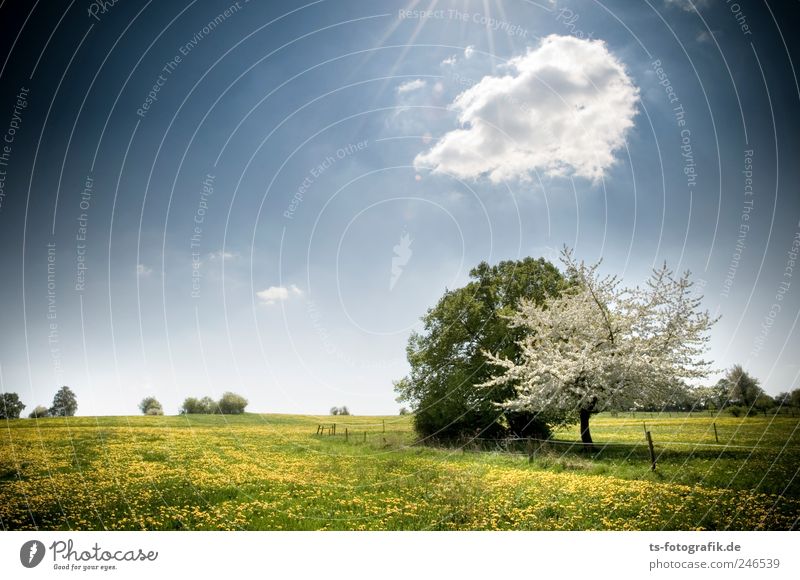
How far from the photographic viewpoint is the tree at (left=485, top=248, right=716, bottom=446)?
1912 cm

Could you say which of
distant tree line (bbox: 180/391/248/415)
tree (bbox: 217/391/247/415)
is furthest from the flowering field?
distant tree line (bbox: 180/391/248/415)

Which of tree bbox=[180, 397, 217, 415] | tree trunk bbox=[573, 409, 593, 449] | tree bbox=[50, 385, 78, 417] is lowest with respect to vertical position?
tree bbox=[180, 397, 217, 415]

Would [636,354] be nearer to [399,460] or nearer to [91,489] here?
[399,460]

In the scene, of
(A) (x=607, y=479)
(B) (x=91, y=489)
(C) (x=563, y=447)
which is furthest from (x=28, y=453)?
(C) (x=563, y=447)

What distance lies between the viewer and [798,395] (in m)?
12.7

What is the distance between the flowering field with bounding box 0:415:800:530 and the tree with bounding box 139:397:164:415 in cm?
3120

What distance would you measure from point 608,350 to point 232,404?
45.6m

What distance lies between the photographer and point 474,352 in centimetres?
2619

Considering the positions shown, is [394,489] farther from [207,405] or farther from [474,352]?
[207,405]

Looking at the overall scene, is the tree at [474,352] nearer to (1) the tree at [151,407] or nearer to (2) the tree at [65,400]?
(2) the tree at [65,400]

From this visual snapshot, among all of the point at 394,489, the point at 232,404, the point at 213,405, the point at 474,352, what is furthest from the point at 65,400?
the point at 213,405

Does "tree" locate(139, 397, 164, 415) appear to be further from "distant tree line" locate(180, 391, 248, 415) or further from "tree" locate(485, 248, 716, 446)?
"tree" locate(485, 248, 716, 446)

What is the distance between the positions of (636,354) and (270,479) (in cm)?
1699

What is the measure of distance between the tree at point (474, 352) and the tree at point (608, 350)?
388 centimetres
